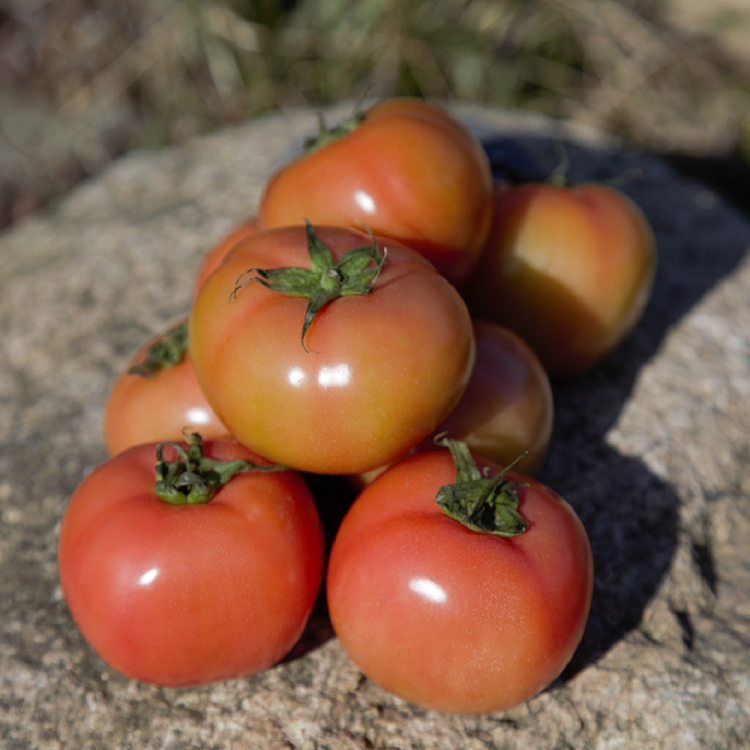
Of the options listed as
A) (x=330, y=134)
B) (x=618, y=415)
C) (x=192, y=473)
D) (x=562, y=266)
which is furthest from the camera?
(x=618, y=415)

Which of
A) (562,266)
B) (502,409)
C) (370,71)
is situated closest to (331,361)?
(502,409)

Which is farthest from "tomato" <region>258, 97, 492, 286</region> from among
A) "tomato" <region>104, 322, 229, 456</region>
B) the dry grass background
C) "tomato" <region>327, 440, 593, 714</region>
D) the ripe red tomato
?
the dry grass background

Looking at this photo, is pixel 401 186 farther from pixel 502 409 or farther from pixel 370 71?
pixel 370 71

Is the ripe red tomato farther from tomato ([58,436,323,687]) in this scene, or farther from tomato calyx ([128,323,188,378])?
tomato calyx ([128,323,188,378])

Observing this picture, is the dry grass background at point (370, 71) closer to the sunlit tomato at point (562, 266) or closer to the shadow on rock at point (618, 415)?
the shadow on rock at point (618, 415)

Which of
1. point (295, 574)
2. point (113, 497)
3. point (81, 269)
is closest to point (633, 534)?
point (295, 574)
